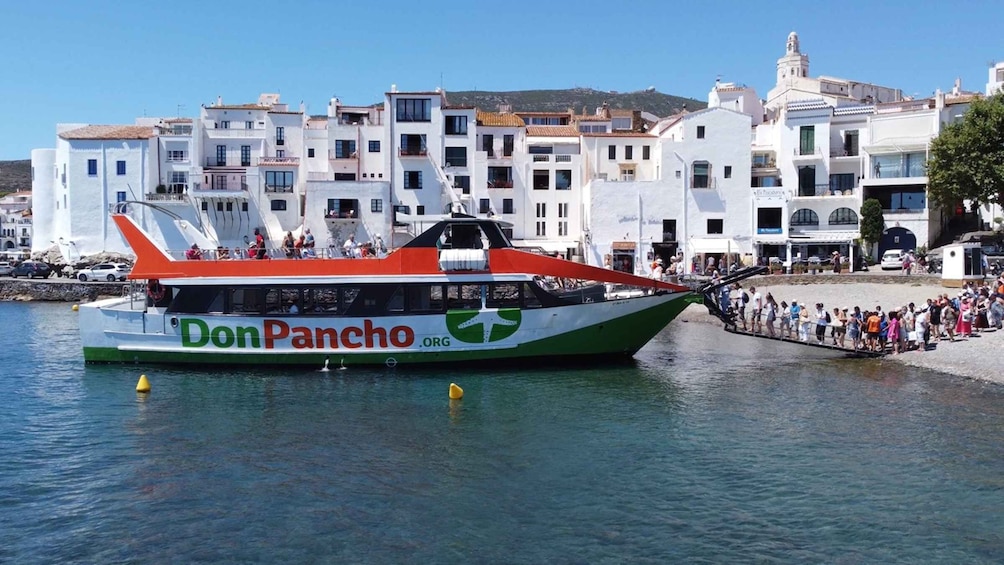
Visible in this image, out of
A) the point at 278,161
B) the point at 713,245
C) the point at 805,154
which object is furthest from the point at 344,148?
the point at 805,154

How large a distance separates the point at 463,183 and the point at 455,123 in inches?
165

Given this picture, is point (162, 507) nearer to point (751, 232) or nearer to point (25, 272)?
point (751, 232)

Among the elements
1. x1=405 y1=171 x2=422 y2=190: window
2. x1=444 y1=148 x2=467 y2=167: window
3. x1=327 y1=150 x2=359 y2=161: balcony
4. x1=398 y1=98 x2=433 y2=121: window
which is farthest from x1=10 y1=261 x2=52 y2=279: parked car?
x1=444 y1=148 x2=467 y2=167: window

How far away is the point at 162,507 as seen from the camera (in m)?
14.7

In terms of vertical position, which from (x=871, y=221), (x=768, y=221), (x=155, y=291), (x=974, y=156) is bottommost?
(x=155, y=291)

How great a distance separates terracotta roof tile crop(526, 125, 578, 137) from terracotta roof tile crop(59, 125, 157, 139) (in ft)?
92.7

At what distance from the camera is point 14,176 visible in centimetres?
17100

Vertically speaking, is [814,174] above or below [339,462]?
above

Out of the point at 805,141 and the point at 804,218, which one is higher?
the point at 805,141

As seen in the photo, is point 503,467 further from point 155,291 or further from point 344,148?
point 344,148

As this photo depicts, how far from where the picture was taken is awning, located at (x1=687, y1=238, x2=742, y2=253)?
56.2 m

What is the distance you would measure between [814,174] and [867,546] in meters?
49.2

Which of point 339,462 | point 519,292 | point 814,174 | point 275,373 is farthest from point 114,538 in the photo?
point 814,174

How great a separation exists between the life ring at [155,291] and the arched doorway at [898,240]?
145 feet
